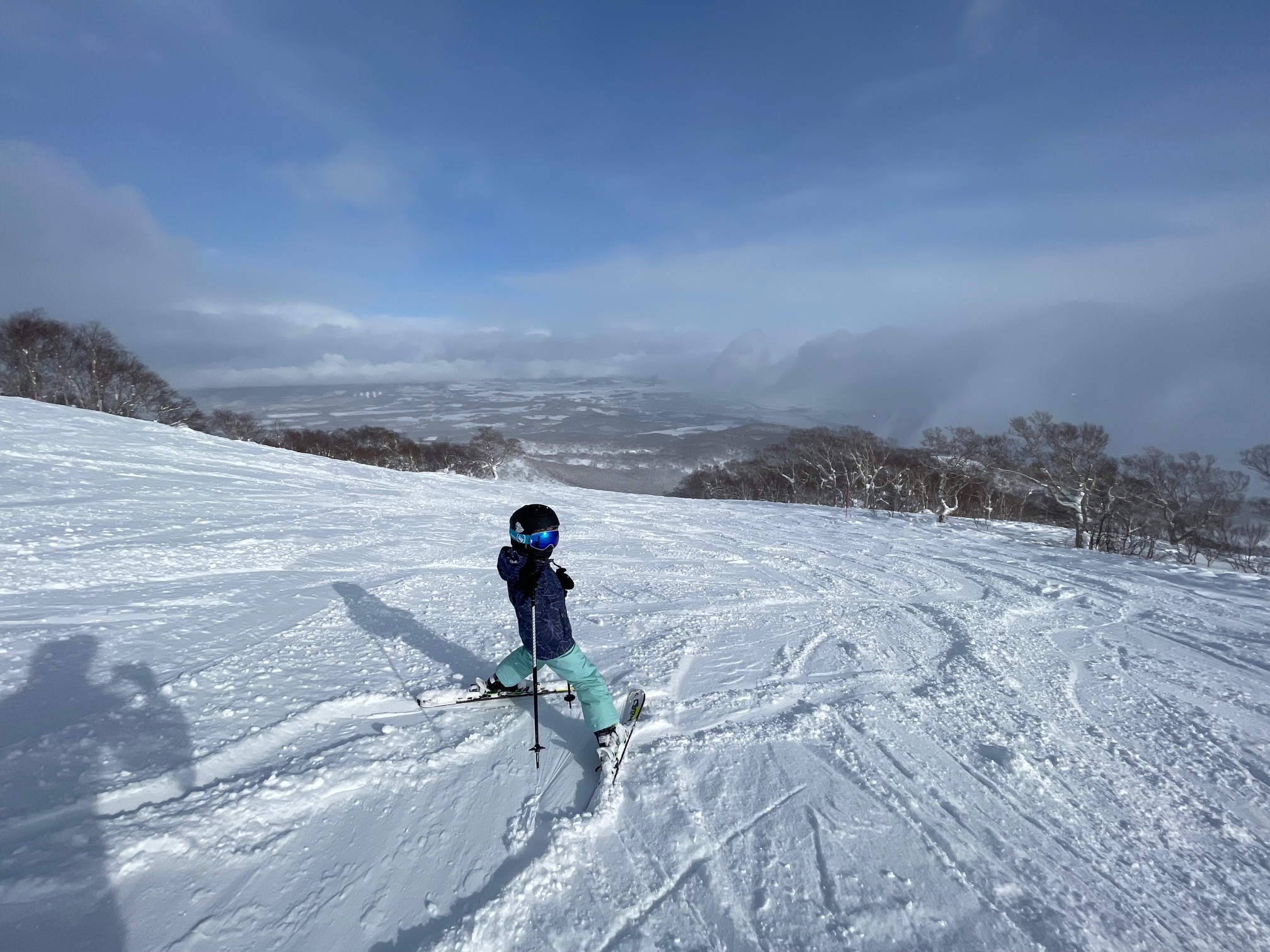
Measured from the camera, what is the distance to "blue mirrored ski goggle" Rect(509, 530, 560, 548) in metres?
3.04

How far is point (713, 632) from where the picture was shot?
228 inches

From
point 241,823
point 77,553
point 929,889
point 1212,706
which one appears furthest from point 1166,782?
point 77,553

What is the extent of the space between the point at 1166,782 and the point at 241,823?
5.97 metres

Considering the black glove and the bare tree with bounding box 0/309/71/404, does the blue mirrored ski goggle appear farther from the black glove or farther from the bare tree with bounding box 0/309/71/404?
the bare tree with bounding box 0/309/71/404

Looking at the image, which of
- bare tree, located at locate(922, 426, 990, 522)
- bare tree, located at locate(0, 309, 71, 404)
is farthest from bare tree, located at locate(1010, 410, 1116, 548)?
bare tree, located at locate(0, 309, 71, 404)

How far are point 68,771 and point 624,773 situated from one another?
3.31m

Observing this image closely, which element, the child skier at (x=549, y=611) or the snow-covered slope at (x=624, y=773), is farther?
the child skier at (x=549, y=611)

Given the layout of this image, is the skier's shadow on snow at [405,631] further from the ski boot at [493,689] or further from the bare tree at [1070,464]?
the bare tree at [1070,464]

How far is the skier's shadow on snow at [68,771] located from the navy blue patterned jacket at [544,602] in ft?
7.01

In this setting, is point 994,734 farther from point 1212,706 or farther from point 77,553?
point 77,553

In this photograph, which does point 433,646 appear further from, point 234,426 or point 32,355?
point 234,426

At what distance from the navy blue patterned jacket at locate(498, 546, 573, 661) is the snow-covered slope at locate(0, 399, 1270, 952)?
2.88 feet

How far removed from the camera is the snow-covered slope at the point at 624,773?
2363 millimetres

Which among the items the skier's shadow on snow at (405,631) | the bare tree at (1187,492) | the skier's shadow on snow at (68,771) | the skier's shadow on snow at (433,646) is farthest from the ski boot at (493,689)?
the bare tree at (1187,492)
